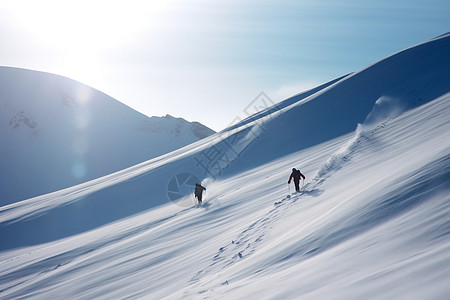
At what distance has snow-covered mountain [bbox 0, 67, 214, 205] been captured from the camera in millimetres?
68812

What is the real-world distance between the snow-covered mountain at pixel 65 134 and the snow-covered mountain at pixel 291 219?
167 ft

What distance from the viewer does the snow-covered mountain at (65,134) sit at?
68.8m

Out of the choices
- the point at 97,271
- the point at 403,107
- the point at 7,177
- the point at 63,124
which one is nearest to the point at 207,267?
the point at 97,271

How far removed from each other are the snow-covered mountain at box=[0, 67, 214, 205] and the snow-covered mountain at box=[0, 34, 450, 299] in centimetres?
5079

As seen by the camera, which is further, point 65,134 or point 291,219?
point 65,134

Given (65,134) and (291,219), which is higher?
(65,134)

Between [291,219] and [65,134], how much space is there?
87.6 metres

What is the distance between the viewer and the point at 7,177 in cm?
6762

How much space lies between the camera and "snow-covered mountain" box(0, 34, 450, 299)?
13.2 ft

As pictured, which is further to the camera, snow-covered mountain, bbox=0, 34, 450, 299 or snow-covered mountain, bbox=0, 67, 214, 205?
snow-covered mountain, bbox=0, 67, 214, 205

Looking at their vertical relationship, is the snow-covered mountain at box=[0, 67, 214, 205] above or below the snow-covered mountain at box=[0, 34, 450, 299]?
above

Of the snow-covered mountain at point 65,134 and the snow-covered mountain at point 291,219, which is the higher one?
the snow-covered mountain at point 65,134

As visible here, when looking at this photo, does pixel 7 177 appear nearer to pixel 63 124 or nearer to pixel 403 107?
pixel 63 124

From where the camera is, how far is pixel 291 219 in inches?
313
